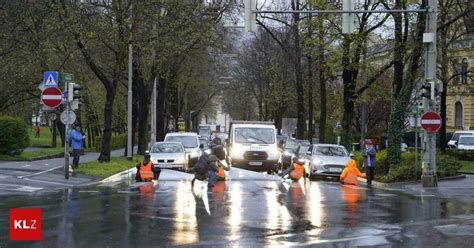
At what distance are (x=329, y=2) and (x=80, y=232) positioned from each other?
899 inches

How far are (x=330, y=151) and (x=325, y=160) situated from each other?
1435 mm

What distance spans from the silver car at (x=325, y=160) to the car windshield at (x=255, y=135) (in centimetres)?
245

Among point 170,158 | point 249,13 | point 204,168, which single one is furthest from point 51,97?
point 170,158

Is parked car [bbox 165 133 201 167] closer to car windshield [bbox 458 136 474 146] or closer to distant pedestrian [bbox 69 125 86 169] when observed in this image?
distant pedestrian [bbox 69 125 86 169]

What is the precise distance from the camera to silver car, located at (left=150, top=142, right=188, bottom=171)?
1029 inches

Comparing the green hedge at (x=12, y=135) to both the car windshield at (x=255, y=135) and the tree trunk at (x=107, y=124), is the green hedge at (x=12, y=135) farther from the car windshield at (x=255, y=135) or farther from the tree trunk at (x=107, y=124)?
the car windshield at (x=255, y=135)

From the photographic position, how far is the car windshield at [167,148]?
27159 millimetres

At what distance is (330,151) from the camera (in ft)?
87.7

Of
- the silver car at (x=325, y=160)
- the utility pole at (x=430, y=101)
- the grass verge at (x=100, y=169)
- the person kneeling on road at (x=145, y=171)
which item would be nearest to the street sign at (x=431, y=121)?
the utility pole at (x=430, y=101)

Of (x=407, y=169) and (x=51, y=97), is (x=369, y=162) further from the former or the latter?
(x=51, y=97)

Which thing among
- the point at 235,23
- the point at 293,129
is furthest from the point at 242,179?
the point at 293,129

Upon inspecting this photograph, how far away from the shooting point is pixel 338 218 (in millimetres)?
12688

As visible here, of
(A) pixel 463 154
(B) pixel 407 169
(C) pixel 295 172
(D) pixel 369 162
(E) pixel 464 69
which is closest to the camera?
(C) pixel 295 172

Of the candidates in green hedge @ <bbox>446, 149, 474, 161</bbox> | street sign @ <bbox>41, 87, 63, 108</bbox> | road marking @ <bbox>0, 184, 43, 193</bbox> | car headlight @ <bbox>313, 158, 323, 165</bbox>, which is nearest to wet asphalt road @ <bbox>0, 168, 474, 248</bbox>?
road marking @ <bbox>0, 184, 43, 193</bbox>
